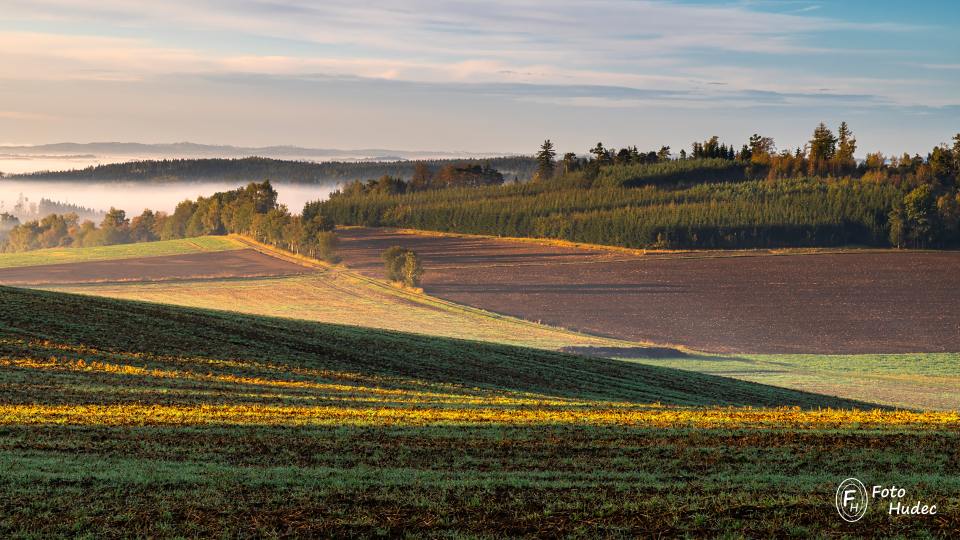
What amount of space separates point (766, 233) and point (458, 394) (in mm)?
151407

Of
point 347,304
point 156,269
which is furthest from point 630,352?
point 156,269

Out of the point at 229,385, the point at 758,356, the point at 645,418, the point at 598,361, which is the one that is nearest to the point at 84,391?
the point at 229,385

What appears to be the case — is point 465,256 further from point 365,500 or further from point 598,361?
point 365,500

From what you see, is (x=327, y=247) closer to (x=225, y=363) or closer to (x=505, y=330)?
(x=505, y=330)

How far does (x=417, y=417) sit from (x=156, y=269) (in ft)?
469

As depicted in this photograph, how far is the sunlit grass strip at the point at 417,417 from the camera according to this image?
103 feet

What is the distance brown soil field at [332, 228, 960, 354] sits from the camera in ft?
378

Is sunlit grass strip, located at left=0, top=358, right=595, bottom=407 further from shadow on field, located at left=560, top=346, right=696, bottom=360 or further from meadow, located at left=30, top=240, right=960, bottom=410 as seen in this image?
shadow on field, located at left=560, top=346, right=696, bottom=360

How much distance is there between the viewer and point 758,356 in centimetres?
10500

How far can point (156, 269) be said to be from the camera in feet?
→ 549

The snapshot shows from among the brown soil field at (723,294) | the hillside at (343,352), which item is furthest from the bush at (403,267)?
the hillside at (343,352)

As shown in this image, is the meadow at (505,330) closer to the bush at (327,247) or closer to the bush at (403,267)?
the bush at (403,267)

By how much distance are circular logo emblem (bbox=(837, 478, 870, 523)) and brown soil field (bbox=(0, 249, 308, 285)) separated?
476ft

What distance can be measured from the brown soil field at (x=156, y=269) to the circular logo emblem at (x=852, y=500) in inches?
5714
